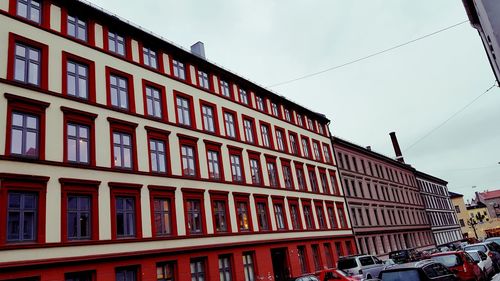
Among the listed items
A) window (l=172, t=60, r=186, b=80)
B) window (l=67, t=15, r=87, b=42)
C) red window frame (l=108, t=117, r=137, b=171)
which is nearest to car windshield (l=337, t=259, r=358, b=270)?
red window frame (l=108, t=117, r=137, b=171)

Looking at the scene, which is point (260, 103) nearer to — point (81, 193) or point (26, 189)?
point (81, 193)

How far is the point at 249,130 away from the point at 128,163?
13721 mm

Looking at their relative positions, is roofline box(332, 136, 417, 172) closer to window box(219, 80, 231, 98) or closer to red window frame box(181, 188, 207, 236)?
window box(219, 80, 231, 98)

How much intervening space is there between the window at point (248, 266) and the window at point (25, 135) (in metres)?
15.4

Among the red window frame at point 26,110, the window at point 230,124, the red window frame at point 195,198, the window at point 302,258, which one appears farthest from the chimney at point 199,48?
the window at point 302,258

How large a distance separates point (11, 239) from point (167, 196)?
8.72m

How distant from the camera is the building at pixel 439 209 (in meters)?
71.6

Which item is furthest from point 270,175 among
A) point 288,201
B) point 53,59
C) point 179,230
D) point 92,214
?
point 53,59

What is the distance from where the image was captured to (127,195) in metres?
20.8

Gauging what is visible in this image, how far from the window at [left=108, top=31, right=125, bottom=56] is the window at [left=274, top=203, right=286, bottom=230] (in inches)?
671

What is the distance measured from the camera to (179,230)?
75.3 feet

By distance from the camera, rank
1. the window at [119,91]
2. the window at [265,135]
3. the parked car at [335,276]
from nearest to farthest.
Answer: the parked car at [335,276] < the window at [119,91] < the window at [265,135]

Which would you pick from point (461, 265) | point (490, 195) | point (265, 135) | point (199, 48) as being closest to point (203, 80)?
point (199, 48)

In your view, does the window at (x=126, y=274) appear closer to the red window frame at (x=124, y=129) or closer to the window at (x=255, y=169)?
the red window frame at (x=124, y=129)
